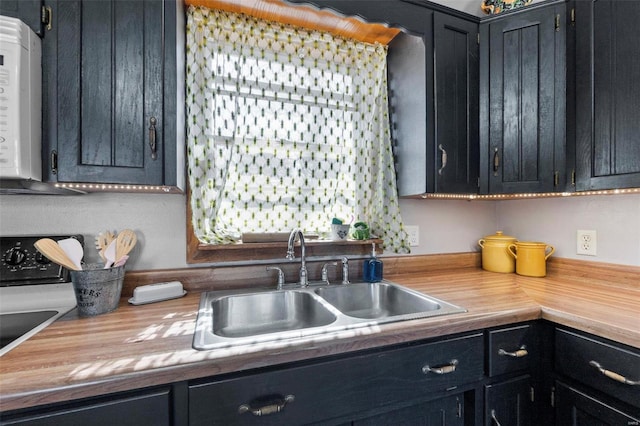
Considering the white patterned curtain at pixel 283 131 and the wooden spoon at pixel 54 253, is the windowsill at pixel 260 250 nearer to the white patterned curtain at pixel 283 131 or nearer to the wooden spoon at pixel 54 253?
the white patterned curtain at pixel 283 131

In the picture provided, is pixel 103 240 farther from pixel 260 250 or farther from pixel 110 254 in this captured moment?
pixel 260 250

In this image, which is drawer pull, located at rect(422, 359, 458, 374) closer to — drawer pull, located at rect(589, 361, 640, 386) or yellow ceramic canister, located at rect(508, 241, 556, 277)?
drawer pull, located at rect(589, 361, 640, 386)

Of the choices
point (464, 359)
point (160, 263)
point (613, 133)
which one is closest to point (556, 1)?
point (613, 133)

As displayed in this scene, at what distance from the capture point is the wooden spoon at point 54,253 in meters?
0.97

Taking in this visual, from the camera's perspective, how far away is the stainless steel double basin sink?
1.09 meters

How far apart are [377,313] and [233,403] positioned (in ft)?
2.78

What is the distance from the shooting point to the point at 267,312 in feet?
4.37

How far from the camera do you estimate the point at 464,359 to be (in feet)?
3.36

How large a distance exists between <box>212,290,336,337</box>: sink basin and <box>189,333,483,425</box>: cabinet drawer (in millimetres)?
364

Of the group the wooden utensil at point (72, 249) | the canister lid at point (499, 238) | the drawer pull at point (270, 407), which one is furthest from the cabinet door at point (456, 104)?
the wooden utensil at point (72, 249)

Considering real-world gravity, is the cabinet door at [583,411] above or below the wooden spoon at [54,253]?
below

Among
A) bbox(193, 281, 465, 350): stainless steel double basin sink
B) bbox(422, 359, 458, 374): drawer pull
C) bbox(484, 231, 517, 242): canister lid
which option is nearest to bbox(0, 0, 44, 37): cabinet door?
bbox(193, 281, 465, 350): stainless steel double basin sink

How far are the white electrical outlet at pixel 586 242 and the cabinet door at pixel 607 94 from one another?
0.39 m

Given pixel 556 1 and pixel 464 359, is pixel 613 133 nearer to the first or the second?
pixel 556 1
